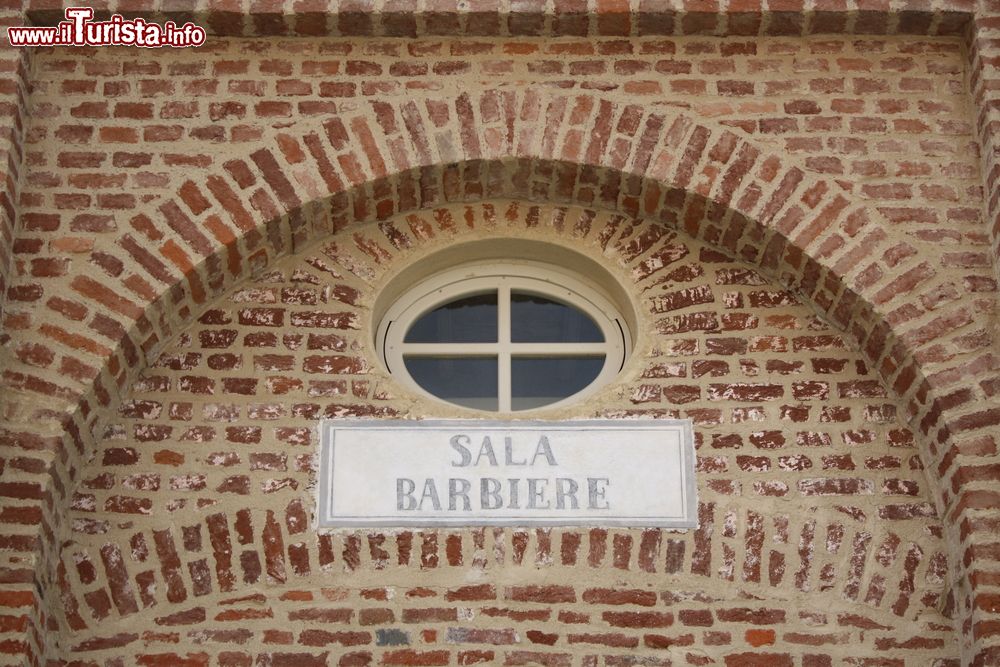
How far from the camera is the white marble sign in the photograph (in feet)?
18.9

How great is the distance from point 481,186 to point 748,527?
1782 millimetres

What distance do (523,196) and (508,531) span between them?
1515mm

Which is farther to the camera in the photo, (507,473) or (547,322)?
(547,322)

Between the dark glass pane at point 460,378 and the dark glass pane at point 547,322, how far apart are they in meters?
0.20

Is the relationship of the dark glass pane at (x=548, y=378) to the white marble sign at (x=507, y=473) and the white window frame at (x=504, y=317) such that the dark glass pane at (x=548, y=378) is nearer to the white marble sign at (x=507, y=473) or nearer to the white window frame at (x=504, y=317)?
the white window frame at (x=504, y=317)

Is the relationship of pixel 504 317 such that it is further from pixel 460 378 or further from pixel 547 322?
pixel 460 378

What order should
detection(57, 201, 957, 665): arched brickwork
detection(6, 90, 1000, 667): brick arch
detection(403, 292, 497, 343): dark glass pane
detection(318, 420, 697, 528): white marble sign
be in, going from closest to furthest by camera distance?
detection(57, 201, 957, 665): arched brickwork
detection(318, 420, 697, 528): white marble sign
detection(6, 90, 1000, 667): brick arch
detection(403, 292, 497, 343): dark glass pane

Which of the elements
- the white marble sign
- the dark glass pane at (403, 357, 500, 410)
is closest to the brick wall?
the dark glass pane at (403, 357, 500, 410)

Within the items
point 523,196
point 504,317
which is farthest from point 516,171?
point 504,317

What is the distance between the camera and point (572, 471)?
5848 millimetres

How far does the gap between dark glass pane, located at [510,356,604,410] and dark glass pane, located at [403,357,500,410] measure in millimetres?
89

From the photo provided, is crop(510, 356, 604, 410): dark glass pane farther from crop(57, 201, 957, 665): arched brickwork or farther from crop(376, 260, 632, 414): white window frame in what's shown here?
crop(57, 201, 957, 665): arched brickwork

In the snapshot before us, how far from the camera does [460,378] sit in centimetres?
633

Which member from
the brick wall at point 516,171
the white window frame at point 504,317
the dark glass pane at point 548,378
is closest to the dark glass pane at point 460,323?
the white window frame at point 504,317
